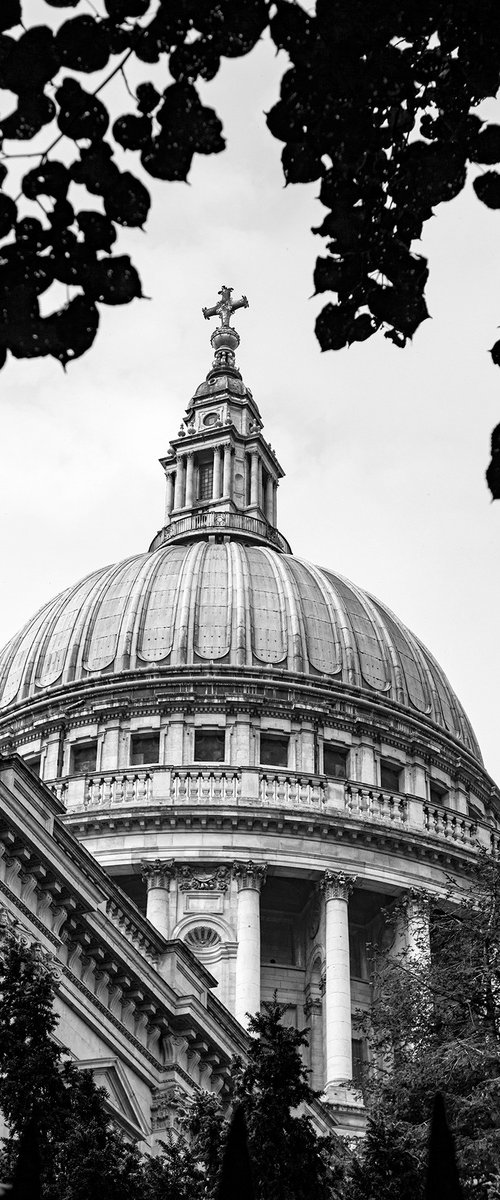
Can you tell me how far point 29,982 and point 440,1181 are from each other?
13.5m

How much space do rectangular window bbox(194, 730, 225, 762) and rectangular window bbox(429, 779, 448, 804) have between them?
25.6 feet

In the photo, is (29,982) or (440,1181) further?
(29,982)

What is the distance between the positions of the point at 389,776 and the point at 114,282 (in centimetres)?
5730

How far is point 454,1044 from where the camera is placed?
2692 cm

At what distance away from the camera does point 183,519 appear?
75750 mm

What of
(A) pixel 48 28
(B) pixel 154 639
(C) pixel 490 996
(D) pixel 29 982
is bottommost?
(A) pixel 48 28

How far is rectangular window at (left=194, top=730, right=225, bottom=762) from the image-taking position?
63.2 meters

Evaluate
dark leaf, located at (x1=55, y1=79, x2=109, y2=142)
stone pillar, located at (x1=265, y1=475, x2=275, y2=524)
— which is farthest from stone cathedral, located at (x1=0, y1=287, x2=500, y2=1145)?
dark leaf, located at (x1=55, y1=79, x2=109, y2=142)

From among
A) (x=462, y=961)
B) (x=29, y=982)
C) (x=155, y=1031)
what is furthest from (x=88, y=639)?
(x=29, y=982)

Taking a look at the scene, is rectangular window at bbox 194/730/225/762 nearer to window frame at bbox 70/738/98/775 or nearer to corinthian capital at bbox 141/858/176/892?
window frame at bbox 70/738/98/775

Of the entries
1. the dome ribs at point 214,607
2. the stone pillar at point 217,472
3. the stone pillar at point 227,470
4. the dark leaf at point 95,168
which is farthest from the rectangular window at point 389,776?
the dark leaf at point 95,168

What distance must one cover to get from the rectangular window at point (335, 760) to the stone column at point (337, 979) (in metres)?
4.93

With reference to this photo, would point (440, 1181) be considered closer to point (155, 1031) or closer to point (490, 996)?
point (490, 996)

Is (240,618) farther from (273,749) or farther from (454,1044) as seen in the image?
(454,1044)
